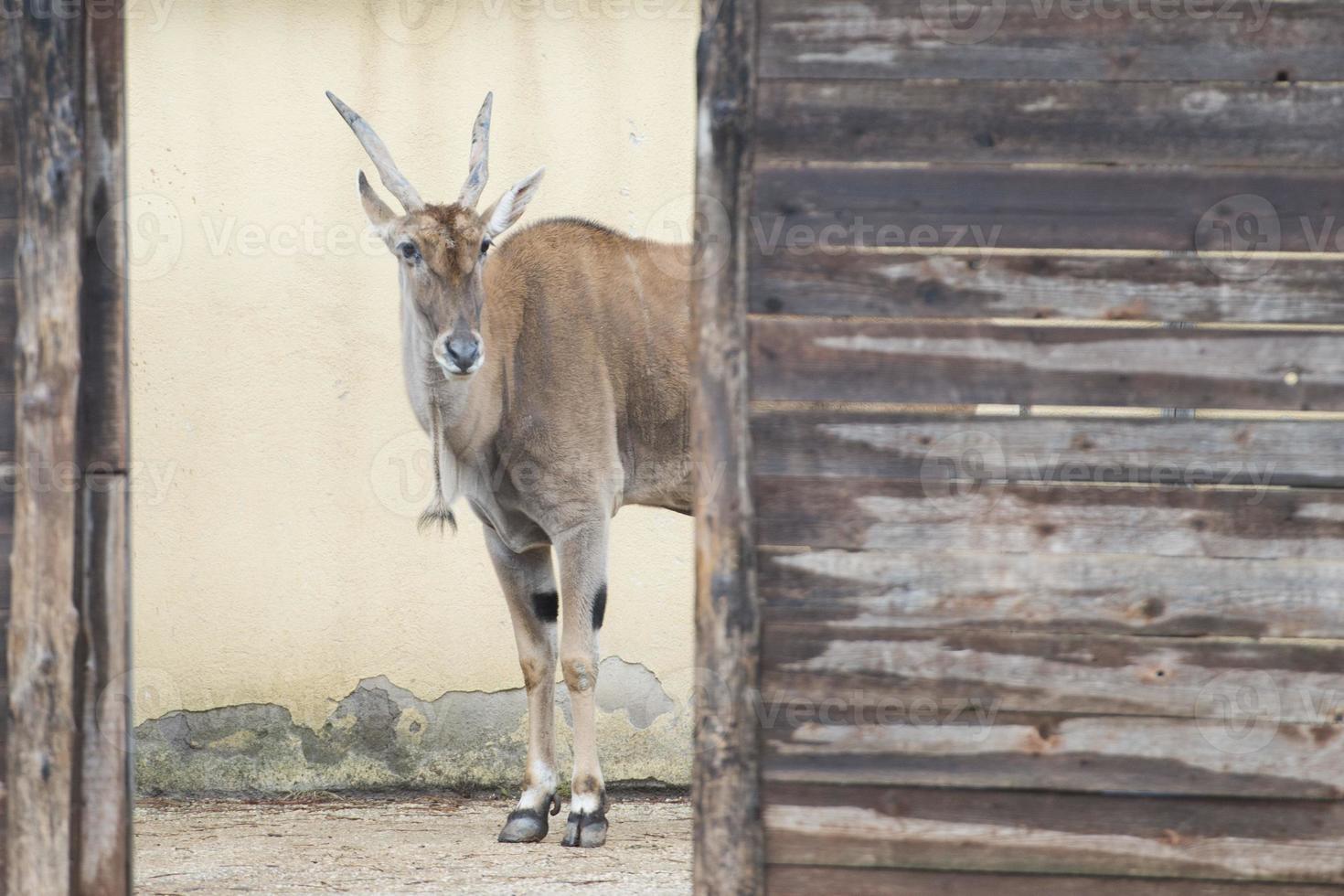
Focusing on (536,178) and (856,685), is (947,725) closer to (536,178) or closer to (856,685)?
(856,685)

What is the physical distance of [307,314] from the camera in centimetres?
638

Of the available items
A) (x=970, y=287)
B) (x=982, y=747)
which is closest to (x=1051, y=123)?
(x=970, y=287)

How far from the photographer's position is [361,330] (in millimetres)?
6402

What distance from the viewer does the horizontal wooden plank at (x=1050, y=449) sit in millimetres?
3357

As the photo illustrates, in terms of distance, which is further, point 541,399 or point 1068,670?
point 541,399

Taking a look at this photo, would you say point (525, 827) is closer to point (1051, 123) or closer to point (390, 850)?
point (390, 850)

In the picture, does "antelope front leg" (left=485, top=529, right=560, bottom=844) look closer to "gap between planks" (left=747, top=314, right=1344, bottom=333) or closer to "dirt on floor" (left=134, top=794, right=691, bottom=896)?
"dirt on floor" (left=134, top=794, right=691, bottom=896)

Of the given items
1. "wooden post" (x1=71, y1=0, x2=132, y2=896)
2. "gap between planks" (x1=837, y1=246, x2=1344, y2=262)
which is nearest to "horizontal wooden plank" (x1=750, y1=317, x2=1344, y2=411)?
"gap between planks" (x1=837, y1=246, x2=1344, y2=262)

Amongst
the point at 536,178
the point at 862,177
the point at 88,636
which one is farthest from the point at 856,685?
the point at 536,178

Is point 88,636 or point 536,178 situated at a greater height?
point 536,178

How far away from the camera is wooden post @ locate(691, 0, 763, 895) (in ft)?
11.0

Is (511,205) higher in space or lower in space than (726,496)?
higher

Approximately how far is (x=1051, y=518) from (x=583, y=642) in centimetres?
276

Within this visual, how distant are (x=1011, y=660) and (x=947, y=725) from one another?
19 centimetres
